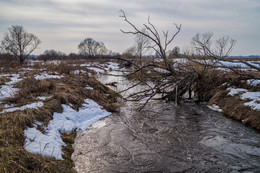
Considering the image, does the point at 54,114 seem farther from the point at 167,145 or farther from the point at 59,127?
the point at 167,145

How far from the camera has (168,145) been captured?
425 cm

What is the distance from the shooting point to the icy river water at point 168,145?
3.43 meters

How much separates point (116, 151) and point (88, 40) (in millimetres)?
75452

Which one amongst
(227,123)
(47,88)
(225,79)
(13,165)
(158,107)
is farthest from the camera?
(225,79)

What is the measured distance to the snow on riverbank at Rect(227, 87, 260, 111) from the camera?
5.73 meters

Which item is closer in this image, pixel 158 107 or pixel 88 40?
pixel 158 107

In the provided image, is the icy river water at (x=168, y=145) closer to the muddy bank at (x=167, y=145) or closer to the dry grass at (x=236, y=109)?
the muddy bank at (x=167, y=145)

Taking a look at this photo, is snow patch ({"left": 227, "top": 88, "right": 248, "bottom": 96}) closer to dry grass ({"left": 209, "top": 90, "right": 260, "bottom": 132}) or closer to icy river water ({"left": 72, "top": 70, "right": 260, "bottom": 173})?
dry grass ({"left": 209, "top": 90, "right": 260, "bottom": 132})

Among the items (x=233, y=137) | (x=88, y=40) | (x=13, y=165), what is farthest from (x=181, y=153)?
(x=88, y=40)

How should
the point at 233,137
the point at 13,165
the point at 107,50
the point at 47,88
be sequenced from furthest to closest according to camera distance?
the point at 107,50 → the point at 47,88 → the point at 233,137 → the point at 13,165

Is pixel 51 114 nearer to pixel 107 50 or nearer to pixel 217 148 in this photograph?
pixel 217 148

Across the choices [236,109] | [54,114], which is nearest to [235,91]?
[236,109]

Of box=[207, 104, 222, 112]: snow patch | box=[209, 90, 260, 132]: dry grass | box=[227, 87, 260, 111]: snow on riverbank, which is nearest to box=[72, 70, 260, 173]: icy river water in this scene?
box=[209, 90, 260, 132]: dry grass

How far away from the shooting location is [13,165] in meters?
2.38
